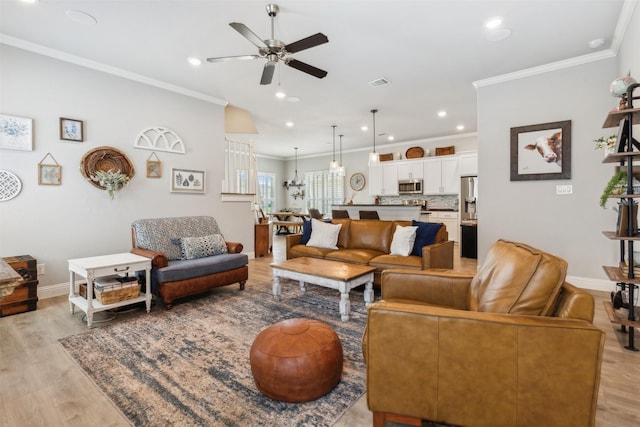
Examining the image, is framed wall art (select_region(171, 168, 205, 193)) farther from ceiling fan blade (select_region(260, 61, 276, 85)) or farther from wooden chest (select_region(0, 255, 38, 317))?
ceiling fan blade (select_region(260, 61, 276, 85))

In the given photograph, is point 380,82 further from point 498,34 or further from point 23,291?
point 23,291

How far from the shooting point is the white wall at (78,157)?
11.3 feet

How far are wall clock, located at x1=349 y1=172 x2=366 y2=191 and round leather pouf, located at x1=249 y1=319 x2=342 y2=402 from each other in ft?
27.2

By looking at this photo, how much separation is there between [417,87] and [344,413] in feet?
14.9


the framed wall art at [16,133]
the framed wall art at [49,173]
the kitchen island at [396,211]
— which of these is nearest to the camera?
the framed wall art at [16,133]

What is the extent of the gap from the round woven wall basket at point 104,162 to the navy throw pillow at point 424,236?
13.2ft

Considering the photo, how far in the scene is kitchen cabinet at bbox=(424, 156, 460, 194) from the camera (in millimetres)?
7739

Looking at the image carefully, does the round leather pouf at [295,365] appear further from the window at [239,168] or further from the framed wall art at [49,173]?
the window at [239,168]

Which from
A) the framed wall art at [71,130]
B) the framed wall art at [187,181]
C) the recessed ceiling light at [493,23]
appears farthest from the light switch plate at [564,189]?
the framed wall art at [71,130]

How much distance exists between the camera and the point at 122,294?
Answer: 2934 millimetres

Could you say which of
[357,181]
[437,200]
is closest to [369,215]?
[437,200]

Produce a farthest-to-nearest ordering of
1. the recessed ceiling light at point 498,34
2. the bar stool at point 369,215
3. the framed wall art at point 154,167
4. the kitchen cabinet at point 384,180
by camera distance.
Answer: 1. the kitchen cabinet at point 384,180
2. the bar stool at point 369,215
3. the framed wall art at point 154,167
4. the recessed ceiling light at point 498,34

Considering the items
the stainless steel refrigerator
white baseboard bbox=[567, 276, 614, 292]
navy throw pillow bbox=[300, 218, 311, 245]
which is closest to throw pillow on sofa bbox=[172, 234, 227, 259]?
navy throw pillow bbox=[300, 218, 311, 245]

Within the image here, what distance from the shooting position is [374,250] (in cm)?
416
